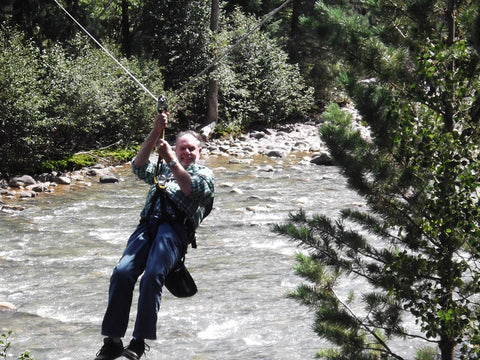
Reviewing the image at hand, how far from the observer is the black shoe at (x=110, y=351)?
541cm

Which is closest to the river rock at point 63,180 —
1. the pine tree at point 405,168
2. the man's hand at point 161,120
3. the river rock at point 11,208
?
the river rock at point 11,208

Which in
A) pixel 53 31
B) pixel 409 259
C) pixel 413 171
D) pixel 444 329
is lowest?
pixel 444 329

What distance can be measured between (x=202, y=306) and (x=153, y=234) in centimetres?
444

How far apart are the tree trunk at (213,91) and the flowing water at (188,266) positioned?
34.9 feet

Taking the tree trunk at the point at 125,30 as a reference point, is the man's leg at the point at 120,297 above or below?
below

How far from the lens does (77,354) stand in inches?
328

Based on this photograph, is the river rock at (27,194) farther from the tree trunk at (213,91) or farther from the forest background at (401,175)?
the forest background at (401,175)

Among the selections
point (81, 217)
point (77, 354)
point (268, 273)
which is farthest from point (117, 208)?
point (77, 354)

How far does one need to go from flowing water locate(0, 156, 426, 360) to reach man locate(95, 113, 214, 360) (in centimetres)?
294

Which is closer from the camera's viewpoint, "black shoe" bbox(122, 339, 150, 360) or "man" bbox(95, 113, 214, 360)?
"black shoe" bbox(122, 339, 150, 360)

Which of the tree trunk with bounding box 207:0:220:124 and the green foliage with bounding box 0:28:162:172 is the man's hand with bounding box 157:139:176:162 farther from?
the tree trunk with bounding box 207:0:220:124

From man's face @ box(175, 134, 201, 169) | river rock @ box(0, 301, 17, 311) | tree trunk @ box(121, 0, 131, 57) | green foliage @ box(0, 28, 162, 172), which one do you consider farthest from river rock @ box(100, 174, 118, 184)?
man's face @ box(175, 134, 201, 169)

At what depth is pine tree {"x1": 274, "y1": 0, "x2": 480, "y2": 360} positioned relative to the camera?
462 cm

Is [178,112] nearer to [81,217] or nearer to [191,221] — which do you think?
[81,217]
